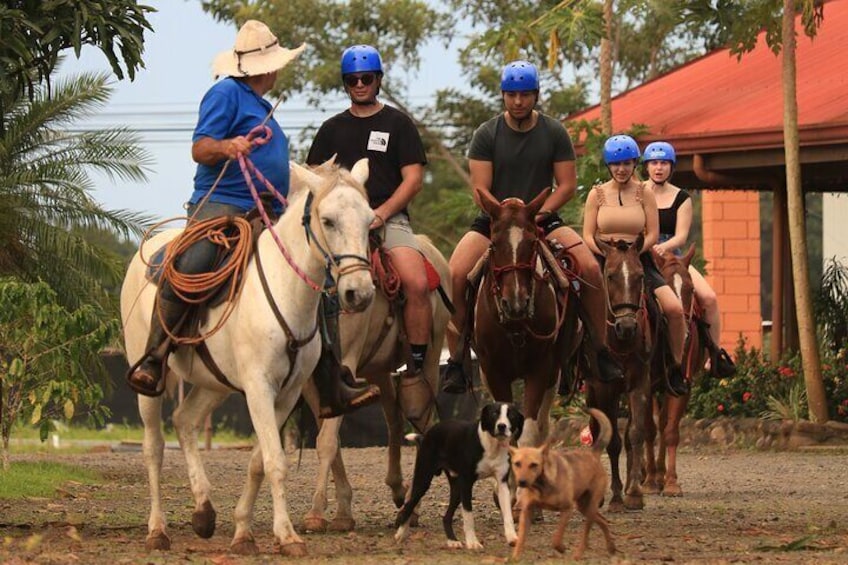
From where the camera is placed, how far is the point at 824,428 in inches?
Answer: 856

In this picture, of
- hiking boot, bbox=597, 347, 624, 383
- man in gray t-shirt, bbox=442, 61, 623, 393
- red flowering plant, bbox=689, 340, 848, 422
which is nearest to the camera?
man in gray t-shirt, bbox=442, 61, 623, 393

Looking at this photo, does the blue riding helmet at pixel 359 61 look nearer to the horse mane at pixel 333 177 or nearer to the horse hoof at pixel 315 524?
the horse mane at pixel 333 177

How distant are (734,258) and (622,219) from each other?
1695 cm

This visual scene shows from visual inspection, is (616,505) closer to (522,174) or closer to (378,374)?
(378,374)

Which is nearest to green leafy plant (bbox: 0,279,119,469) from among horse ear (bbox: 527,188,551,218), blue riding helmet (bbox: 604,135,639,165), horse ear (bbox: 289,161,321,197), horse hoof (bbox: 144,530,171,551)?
blue riding helmet (bbox: 604,135,639,165)

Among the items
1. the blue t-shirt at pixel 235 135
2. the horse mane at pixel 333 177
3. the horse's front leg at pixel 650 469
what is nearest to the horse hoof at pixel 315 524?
the blue t-shirt at pixel 235 135

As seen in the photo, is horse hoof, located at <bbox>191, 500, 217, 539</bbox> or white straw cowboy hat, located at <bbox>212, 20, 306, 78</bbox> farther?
white straw cowboy hat, located at <bbox>212, 20, 306, 78</bbox>

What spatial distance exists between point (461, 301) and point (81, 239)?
32.6 feet

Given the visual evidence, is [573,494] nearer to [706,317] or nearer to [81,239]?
[706,317]

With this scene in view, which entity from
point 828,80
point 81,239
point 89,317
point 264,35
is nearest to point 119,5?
point 264,35

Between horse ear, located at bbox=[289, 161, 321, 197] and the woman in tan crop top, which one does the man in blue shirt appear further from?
the woman in tan crop top

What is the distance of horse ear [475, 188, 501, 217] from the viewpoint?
12.0 meters

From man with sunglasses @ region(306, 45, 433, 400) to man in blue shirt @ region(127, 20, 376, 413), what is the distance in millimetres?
1304

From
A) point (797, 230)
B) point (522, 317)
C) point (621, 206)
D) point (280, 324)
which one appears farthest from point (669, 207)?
point (280, 324)
